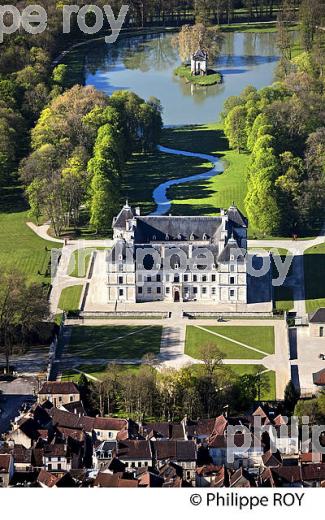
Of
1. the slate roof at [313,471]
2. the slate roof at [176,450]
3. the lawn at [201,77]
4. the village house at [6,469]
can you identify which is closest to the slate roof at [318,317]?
the slate roof at [176,450]

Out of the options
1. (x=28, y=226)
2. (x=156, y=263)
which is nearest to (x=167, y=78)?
(x=28, y=226)

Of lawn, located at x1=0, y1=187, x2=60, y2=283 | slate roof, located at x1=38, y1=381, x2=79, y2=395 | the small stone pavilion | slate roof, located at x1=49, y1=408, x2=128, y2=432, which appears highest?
the small stone pavilion

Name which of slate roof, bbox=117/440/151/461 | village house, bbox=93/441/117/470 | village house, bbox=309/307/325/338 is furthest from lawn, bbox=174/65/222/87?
slate roof, bbox=117/440/151/461

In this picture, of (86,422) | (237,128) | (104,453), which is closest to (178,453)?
(104,453)

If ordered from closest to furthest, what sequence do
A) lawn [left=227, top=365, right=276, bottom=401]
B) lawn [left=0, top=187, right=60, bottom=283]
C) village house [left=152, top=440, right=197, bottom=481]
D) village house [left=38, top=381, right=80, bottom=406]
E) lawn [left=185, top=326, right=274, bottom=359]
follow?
village house [left=152, top=440, right=197, bottom=481] → village house [left=38, top=381, right=80, bottom=406] → lawn [left=227, top=365, right=276, bottom=401] → lawn [left=185, top=326, right=274, bottom=359] → lawn [left=0, top=187, right=60, bottom=283]

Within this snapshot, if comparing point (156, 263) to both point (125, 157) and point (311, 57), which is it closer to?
point (125, 157)

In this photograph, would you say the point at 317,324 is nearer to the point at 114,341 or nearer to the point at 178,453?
the point at 114,341

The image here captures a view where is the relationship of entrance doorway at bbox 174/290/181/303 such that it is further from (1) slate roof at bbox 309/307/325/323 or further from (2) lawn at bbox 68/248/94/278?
(1) slate roof at bbox 309/307/325/323
